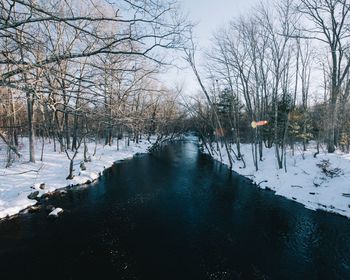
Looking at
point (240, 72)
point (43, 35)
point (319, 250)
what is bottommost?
point (319, 250)

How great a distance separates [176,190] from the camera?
15945 millimetres

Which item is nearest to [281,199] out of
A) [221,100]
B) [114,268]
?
[114,268]

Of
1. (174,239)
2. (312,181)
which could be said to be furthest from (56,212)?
(312,181)

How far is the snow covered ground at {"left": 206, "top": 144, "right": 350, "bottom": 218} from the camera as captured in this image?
1303 centimetres

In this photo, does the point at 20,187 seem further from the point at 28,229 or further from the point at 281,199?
the point at 281,199

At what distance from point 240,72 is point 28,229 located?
18.8 m

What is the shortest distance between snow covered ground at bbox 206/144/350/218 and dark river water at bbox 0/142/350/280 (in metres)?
0.90

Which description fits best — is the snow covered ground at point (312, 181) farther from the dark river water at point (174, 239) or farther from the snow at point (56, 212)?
the snow at point (56, 212)

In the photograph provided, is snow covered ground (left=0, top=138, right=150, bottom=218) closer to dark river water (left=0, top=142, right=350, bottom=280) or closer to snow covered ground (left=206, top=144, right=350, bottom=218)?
dark river water (left=0, top=142, right=350, bottom=280)

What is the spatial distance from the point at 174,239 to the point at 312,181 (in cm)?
1022

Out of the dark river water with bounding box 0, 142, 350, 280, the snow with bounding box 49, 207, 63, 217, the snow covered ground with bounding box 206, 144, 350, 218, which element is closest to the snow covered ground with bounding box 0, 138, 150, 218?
the dark river water with bounding box 0, 142, 350, 280

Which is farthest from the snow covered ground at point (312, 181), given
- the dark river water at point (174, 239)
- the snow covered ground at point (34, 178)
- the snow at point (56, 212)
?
the snow covered ground at point (34, 178)

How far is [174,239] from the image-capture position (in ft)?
31.5

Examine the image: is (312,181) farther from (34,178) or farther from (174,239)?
(34,178)
